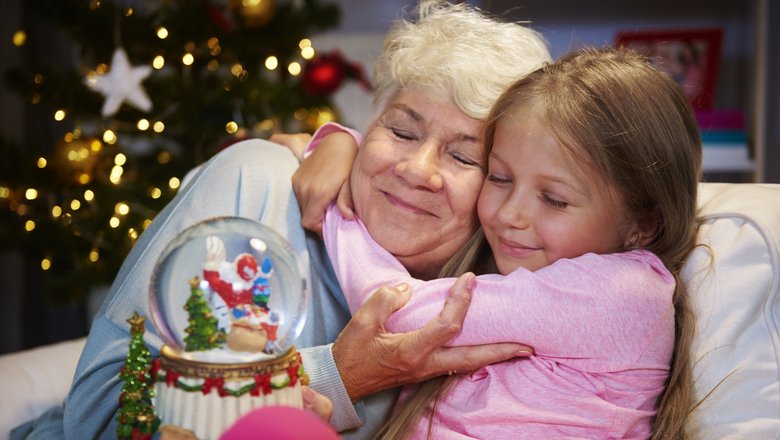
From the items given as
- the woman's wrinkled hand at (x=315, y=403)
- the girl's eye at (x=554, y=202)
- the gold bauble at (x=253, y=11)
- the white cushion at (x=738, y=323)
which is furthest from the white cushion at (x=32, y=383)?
the gold bauble at (x=253, y=11)

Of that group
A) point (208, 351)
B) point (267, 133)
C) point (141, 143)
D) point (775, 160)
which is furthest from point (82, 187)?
point (775, 160)

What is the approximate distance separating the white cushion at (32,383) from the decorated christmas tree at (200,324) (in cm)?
81

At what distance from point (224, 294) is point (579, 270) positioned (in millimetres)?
599

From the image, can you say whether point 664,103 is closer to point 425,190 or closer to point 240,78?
point 425,190

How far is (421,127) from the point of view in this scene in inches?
60.0

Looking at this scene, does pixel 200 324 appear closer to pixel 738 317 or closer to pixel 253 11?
pixel 738 317

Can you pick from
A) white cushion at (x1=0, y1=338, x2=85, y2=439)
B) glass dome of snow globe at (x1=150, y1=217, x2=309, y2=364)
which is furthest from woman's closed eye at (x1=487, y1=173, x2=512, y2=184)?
white cushion at (x1=0, y1=338, x2=85, y2=439)

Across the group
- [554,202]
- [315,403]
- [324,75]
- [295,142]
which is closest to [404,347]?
[315,403]

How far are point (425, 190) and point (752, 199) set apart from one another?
0.55 meters

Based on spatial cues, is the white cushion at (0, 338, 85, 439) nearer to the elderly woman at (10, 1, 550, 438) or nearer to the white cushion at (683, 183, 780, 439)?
the elderly woman at (10, 1, 550, 438)

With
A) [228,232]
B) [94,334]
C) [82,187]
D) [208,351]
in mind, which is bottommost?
[82,187]

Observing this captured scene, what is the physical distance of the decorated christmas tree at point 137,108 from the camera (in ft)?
9.25

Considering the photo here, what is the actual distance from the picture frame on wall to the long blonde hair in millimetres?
1861

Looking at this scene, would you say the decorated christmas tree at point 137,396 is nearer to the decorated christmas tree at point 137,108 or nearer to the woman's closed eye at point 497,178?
the woman's closed eye at point 497,178
